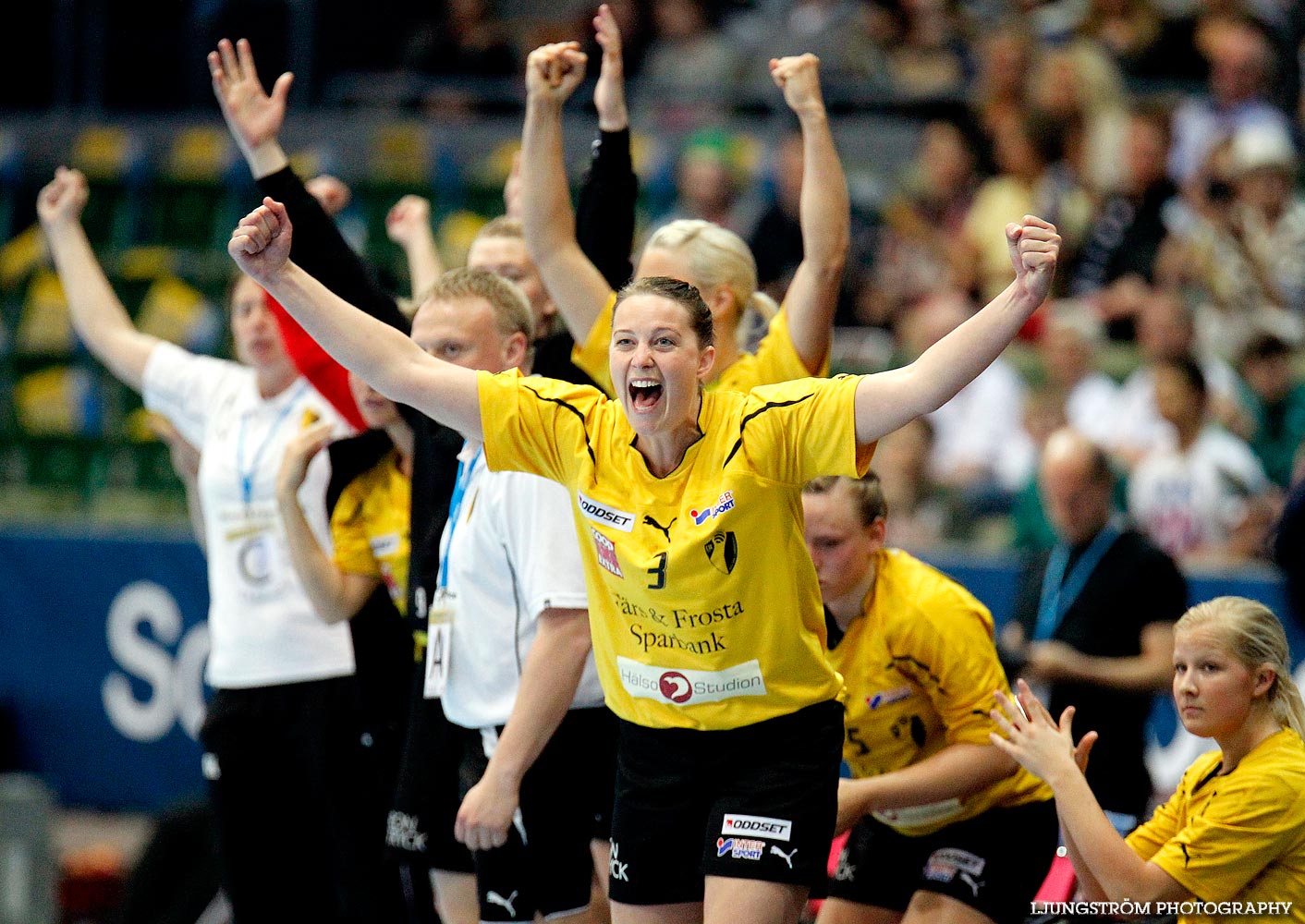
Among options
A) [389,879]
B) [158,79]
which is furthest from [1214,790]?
[158,79]

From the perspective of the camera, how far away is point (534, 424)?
3.79 meters

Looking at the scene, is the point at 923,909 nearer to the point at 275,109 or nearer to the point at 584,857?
the point at 584,857

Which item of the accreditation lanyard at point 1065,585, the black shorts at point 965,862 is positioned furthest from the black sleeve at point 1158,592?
the black shorts at point 965,862

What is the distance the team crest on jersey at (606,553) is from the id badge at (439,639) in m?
0.80

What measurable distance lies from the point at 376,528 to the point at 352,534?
76 mm

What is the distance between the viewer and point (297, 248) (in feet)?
15.4

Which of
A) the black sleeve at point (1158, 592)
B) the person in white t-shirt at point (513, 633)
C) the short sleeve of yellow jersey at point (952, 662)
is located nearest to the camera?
the person in white t-shirt at point (513, 633)

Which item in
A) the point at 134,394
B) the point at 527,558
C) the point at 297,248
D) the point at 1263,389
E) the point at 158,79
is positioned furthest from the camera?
the point at 158,79

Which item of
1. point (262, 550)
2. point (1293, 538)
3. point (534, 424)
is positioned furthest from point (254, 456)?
point (1293, 538)

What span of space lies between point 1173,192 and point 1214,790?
232 inches

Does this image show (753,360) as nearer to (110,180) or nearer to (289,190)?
(289,190)

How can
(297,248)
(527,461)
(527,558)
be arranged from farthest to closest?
(297,248)
(527,558)
(527,461)

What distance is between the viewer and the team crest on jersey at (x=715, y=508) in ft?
11.8

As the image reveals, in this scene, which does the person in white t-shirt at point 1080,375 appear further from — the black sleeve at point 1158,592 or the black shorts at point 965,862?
the black shorts at point 965,862
